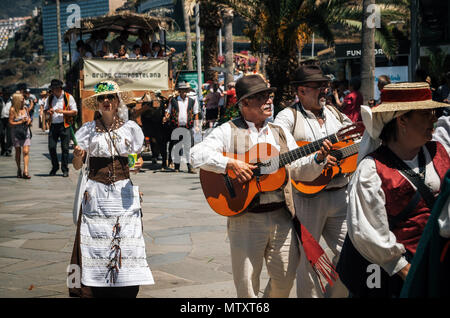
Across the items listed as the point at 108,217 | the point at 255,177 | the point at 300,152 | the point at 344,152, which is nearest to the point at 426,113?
the point at 300,152

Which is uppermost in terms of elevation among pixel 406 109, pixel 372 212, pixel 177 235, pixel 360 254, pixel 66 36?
pixel 66 36

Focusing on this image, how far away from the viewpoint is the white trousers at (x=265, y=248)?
14.4ft

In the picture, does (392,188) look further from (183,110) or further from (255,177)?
(183,110)

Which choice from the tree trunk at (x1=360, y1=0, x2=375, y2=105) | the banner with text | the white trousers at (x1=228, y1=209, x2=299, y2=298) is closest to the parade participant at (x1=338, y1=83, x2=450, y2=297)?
the white trousers at (x1=228, y1=209, x2=299, y2=298)

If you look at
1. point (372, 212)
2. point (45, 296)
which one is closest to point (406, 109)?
point (372, 212)

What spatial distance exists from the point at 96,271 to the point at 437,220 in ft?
11.0

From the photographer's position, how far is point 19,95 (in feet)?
51.1

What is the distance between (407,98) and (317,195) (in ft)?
6.10

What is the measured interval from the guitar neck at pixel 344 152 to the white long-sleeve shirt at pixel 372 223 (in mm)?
1533

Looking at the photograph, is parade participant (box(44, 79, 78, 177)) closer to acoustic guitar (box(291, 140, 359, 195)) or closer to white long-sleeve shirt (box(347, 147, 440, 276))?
acoustic guitar (box(291, 140, 359, 195))

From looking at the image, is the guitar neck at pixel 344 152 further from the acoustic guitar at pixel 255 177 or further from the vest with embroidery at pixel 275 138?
the vest with embroidery at pixel 275 138

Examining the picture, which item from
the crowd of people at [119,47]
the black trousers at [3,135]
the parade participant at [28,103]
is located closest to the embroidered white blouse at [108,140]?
the crowd of people at [119,47]

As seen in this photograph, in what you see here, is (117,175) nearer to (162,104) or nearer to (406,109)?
(406,109)

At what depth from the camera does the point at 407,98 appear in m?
3.28
